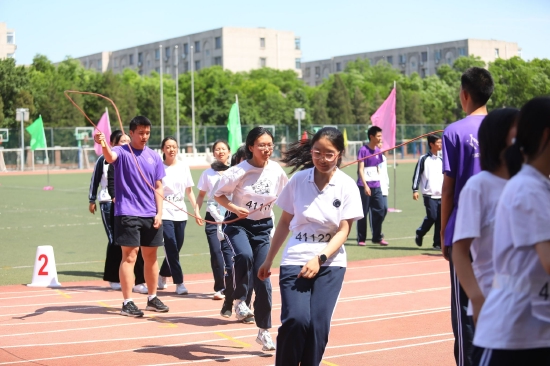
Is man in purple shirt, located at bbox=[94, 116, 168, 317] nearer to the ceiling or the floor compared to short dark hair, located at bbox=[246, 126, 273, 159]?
nearer to the floor

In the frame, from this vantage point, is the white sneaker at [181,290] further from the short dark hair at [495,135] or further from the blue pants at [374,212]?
the short dark hair at [495,135]

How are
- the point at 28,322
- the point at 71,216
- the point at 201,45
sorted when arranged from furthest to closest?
the point at 201,45, the point at 71,216, the point at 28,322

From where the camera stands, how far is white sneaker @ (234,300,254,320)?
26.8ft

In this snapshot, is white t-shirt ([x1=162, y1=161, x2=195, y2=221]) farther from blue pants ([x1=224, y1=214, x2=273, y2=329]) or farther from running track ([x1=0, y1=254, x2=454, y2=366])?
blue pants ([x1=224, y1=214, x2=273, y2=329])

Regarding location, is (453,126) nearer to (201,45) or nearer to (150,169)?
(150,169)

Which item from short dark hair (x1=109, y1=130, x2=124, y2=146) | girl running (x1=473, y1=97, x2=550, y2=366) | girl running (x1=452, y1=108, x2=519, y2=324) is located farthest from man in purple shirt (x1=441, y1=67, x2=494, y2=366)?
short dark hair (x1=109, y1=130, x2=124, y2=146)

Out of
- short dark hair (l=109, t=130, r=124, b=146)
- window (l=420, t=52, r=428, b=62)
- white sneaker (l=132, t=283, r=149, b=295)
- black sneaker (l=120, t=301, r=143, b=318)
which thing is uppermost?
window (l=420, t=52, r=428, b=62)

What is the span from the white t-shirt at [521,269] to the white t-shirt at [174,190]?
745 centimetres

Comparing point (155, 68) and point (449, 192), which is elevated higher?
point (155, 68)

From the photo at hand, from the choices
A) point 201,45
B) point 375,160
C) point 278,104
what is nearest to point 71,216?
point 375,160

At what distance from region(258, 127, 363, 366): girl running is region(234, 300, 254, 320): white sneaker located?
2.47 m

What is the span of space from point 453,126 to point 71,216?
17753 millimetres

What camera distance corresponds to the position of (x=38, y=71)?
253 ft

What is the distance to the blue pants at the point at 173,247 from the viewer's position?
10266mm
